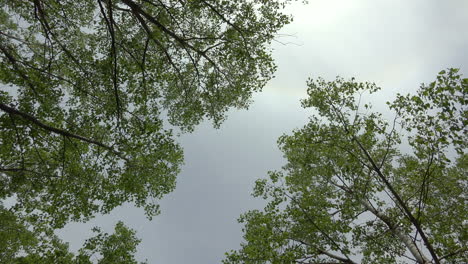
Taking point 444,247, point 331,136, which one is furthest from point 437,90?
point 444,247

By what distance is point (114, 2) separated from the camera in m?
10.2

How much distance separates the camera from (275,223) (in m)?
9.87

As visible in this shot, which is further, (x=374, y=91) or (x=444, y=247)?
(x=374, y=91)

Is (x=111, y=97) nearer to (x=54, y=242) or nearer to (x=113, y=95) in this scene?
(x=113, y=95)

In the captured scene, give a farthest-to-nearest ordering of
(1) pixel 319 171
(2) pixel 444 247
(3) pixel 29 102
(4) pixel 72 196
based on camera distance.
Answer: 1. (1) pixel 319 171
2. (4) pixel 72 196
3. (3) pixel 29 102
4. (2) pixel 444 247

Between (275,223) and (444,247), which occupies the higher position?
(275,223)

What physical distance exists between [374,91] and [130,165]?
9809mm

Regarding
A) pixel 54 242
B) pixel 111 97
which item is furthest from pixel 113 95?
pixel 54 242

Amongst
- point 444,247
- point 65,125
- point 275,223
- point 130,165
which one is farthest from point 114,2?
point 444,247

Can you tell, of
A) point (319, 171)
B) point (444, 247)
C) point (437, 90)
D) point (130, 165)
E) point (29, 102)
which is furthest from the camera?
point (319, 171)

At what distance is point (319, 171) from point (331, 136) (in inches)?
130

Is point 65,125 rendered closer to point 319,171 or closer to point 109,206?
point 109,206

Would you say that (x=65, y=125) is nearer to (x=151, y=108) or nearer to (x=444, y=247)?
(x=151, y=108)

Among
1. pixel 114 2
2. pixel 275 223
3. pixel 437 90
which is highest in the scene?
pixel 114 2
